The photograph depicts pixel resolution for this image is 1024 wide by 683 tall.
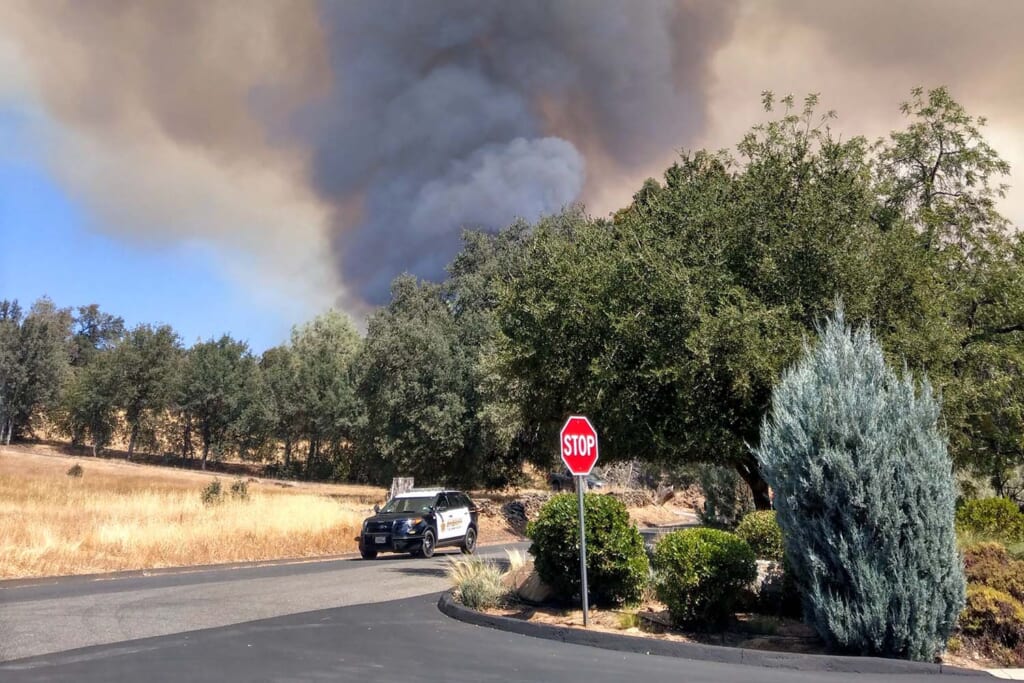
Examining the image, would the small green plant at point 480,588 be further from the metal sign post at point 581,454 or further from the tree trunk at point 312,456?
the tree trunk at point 312,456

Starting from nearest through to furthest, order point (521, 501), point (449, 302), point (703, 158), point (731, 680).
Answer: point (731, 680) → point (703, 158) → point (521, 501) → point (449, 302)

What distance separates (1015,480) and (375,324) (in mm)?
38086

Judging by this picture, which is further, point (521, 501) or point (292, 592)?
point (521, 501)

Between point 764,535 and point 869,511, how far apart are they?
565 centimetres

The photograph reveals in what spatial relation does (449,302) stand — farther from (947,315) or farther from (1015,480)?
(947,315)

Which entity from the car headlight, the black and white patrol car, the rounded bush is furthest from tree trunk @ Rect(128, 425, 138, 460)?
the rounded bush

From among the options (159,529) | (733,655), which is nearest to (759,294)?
(733,655)

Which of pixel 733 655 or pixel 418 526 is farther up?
pixel 418 526

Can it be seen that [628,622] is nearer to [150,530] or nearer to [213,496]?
[150,530]

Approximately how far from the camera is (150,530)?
22531mm

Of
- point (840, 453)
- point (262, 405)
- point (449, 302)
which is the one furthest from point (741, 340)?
point (262, 405)

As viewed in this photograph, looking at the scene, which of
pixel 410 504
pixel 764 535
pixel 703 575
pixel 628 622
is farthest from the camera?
pixel 410 504

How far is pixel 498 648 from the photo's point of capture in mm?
9727

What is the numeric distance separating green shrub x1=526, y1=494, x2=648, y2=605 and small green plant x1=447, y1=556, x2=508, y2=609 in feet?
3.07
